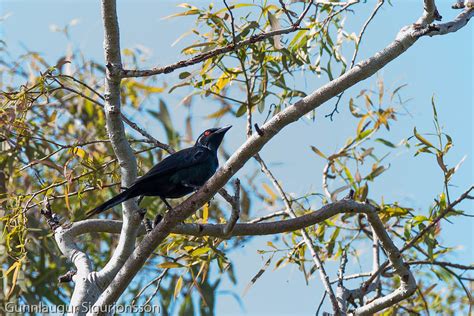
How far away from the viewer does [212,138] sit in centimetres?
529

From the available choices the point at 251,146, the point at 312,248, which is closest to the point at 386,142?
the point at 312,248

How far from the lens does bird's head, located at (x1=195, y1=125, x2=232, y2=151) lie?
17.2ft

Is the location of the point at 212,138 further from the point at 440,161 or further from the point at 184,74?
the point at 440,161

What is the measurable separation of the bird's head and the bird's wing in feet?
0.73

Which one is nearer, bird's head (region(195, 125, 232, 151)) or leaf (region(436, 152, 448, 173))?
leaf (region(436, 152, 448, 173))

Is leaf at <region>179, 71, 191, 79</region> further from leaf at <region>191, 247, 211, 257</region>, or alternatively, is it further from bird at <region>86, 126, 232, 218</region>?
leaf at <region>191, 247, 211, 257</region>

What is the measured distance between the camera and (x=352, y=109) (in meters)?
5.10

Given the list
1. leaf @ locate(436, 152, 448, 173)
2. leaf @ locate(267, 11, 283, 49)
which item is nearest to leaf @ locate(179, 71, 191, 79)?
leaf @ locate(267, 11, 283, 49)

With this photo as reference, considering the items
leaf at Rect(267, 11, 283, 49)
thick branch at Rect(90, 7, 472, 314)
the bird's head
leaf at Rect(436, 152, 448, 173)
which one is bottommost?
thick branch at Rect(90, 7, 472, 314)

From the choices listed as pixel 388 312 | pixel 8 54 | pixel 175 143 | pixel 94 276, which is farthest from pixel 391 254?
pixel 8 54

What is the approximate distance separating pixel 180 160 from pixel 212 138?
2.06 feet

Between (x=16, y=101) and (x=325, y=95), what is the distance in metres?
1.47

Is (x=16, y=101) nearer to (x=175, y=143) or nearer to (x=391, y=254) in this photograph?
(x=391, y=254)

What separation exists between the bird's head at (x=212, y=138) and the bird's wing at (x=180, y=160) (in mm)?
224
